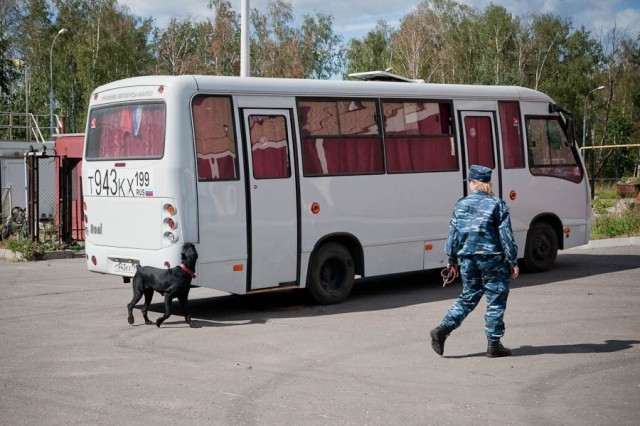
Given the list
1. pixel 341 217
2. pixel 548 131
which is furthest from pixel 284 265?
pixel 548 131

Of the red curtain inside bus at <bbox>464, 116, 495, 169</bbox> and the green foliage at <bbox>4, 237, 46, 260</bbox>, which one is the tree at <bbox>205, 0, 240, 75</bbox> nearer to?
the green foliage at <bbox>4, 237, 46, 260</bbox>

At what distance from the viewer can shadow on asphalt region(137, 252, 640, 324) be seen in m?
12.5

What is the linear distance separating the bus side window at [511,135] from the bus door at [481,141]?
250 mm

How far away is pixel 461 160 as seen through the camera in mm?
14906

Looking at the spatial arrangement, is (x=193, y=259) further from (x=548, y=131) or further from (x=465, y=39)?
(x=465, y=39)

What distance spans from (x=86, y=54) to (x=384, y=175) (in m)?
56.5

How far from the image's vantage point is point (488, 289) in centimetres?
923

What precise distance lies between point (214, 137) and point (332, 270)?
2.59 meters

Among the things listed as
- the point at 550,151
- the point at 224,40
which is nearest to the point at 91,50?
the point at 224,40

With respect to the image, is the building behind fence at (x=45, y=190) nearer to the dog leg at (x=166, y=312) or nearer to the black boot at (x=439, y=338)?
the dog leg at (x=166, y=312)

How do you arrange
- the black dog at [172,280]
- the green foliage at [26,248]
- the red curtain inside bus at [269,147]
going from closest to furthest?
the black dog at [172,280] → the red curtain inside bus at [269,147] → the green foliage at [26,248]

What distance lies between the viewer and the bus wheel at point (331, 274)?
13047mm

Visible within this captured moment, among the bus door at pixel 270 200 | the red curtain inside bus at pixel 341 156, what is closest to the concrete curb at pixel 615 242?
the red curtain inside bus at pixel 341 156

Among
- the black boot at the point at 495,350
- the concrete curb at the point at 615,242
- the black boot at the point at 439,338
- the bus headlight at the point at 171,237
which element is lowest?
the black boot at the point at 495,350
